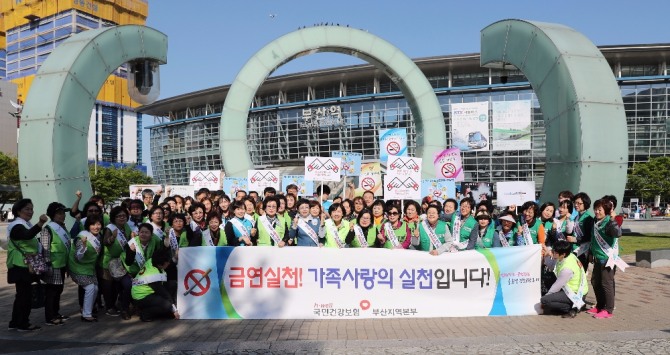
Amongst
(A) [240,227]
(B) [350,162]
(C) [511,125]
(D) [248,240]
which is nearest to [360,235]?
(D) [248,240]

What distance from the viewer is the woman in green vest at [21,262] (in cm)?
700

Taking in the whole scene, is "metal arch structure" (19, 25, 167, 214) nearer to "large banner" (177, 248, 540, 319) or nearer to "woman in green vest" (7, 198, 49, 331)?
"woman in green vest" (7, 198, 49, 331)

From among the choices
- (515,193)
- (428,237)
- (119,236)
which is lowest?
(428,237)

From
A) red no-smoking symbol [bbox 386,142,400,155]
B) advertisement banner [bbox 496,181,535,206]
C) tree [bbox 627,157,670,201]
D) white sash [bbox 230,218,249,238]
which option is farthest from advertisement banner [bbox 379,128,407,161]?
tree [bbox 627,157,670,201]

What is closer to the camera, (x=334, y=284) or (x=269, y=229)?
(x=334, y=284)

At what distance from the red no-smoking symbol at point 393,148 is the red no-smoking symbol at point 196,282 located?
10.2 meters

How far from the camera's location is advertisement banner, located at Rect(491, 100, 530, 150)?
5069cm

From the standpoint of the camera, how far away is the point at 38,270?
709 centimetres

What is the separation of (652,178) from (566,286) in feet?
Result: 171

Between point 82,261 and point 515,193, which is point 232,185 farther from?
point 82,261

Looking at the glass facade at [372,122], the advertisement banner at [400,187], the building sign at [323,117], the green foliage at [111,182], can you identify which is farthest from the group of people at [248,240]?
the building sign at [323,117]

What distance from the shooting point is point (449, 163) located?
1795 cm

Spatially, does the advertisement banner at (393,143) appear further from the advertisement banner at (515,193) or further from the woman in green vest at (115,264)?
the woman in green vest at (115,264)

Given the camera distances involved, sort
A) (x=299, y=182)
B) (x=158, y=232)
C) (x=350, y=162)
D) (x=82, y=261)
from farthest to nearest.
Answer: (x=350, y=162) < (x=299, y=182) < (x=158, y=232) < (x=82, y=261)
